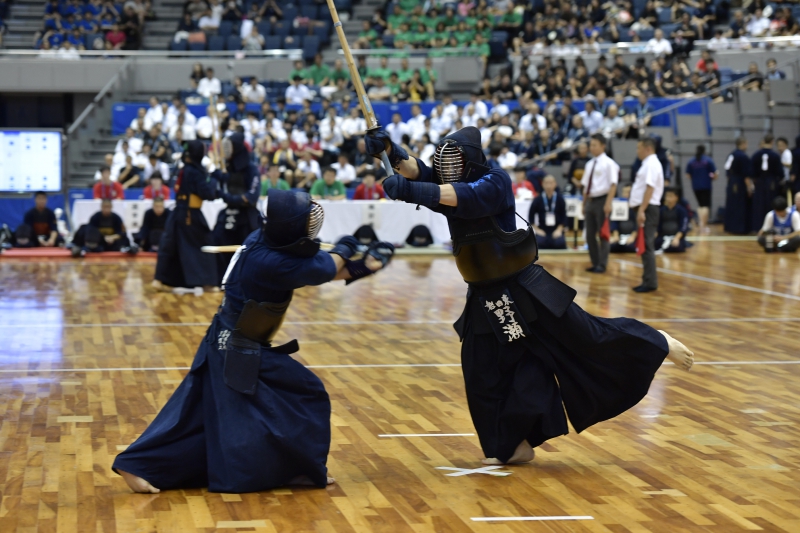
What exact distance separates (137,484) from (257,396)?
78 centimetres

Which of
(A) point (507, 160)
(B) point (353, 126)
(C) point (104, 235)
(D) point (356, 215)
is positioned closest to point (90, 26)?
(B) point (353, 126)

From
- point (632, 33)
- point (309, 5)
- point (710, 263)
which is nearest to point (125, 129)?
point (309, 5)

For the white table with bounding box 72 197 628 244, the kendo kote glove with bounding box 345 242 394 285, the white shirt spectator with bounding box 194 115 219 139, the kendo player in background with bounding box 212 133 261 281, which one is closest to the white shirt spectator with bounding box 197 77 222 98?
the white shirt spectator with bounding box 194 115 219 139

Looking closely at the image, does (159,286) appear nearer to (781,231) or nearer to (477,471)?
(477,471)

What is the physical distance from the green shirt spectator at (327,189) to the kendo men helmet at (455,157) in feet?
45.8

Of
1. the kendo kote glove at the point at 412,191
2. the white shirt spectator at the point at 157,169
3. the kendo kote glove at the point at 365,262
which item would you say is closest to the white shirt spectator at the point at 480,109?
the white shirt spectator at the point at 157,169

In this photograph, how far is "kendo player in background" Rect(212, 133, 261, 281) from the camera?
12.7 metres

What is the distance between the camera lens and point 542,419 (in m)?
5.71

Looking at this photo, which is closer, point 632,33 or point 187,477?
point 187,477

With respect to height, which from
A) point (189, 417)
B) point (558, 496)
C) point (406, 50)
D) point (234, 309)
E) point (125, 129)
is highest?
point (406, 50)

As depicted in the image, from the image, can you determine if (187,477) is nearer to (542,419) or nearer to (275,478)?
(275,478)

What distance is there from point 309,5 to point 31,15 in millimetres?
8525

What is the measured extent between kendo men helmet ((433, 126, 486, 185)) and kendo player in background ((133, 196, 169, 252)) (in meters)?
12.4

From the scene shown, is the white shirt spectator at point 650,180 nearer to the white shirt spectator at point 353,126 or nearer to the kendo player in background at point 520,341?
the kendo player in background at point 520,341
